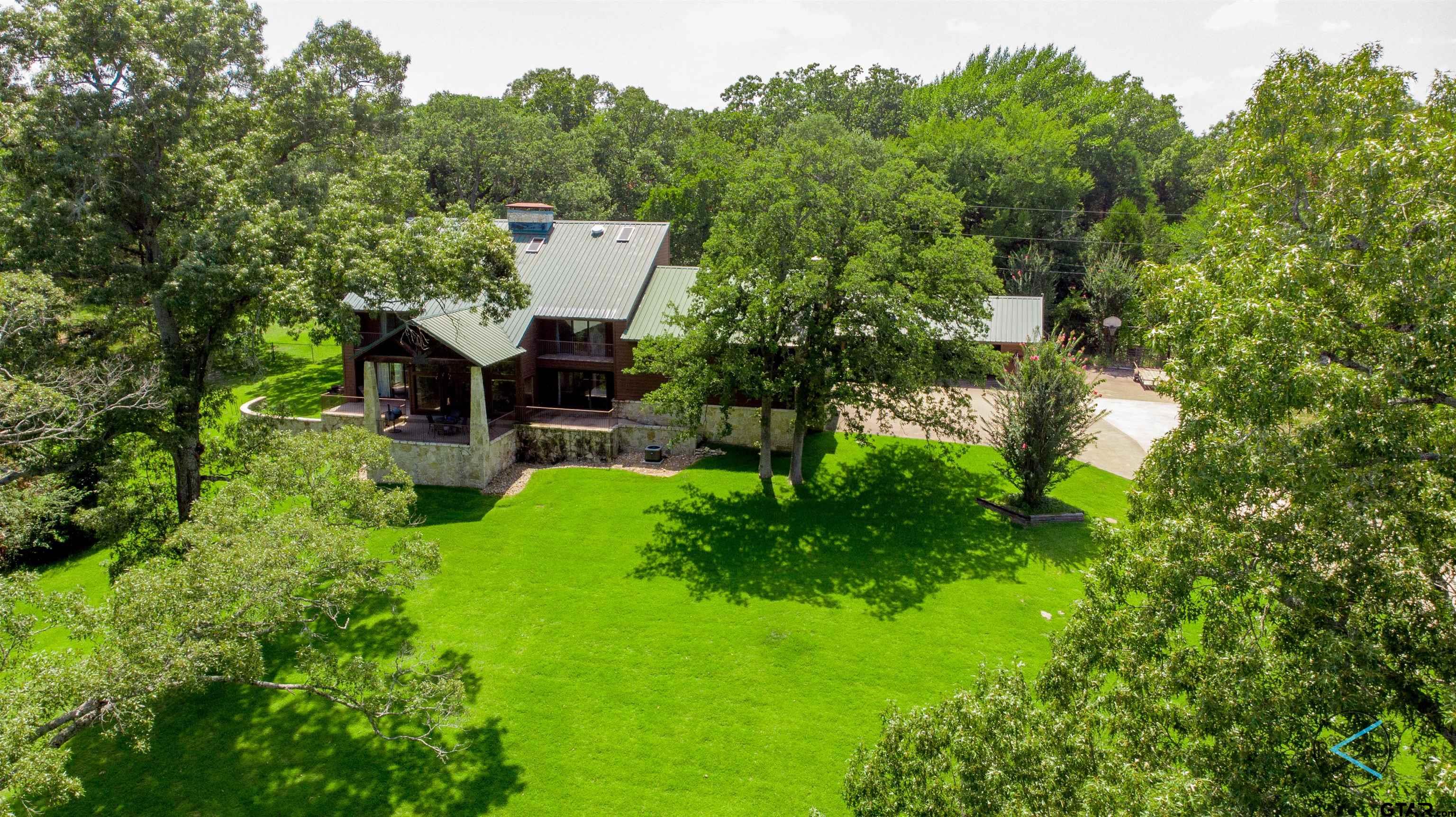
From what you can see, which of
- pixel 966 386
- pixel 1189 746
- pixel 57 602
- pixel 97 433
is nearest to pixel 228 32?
pixel 97 433

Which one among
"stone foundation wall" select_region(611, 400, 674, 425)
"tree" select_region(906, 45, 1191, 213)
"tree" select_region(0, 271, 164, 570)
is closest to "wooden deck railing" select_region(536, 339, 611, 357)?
"stone foundation wall" select_region(611, 400, 674, 425)

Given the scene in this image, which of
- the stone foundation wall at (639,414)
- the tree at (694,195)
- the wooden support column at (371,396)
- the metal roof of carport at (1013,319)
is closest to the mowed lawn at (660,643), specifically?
the stone foundation wall at (639,414)

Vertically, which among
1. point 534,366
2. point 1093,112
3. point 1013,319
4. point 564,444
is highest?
point 1093,112

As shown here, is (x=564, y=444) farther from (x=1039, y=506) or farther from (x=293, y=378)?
(x=293, y=378)

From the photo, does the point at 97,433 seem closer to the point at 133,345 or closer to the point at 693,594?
the point at 133,345

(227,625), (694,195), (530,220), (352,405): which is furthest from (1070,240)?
(227,625)

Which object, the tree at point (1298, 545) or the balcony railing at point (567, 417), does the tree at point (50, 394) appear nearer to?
the balcony railing at point (567, 417)

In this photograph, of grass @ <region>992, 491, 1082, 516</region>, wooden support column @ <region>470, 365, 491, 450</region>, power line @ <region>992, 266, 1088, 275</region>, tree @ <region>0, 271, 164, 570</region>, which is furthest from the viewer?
power line @ <region>992, 266, 1088, 275</region>
